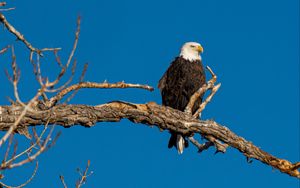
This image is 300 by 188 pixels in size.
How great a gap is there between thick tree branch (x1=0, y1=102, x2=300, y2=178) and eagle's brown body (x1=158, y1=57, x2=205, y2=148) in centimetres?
219

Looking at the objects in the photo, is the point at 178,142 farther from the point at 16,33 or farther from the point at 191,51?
the point at 16,33

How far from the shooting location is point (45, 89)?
3.12 m

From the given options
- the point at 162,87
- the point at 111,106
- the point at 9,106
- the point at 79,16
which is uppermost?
the point at 162,87

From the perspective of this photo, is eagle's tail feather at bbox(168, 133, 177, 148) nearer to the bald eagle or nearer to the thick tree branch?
the bald eagle

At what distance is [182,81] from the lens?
8109 millimetres

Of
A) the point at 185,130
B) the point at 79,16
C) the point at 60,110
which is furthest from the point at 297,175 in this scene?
the point at 79,16

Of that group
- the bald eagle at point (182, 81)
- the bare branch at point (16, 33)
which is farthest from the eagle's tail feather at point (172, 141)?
the bare branch at point (16, 33)

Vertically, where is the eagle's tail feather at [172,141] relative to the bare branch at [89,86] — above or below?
above

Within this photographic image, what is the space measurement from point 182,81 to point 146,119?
2.54 meters

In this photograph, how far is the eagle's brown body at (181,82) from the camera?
26.5 feet

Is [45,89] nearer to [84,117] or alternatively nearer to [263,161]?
[84,117]

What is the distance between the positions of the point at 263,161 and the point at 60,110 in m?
1.97

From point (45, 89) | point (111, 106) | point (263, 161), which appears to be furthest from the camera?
point (263, 161)

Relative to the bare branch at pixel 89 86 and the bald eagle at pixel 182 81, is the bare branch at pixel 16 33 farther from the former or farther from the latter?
the bald eagle at pixel 182 81
